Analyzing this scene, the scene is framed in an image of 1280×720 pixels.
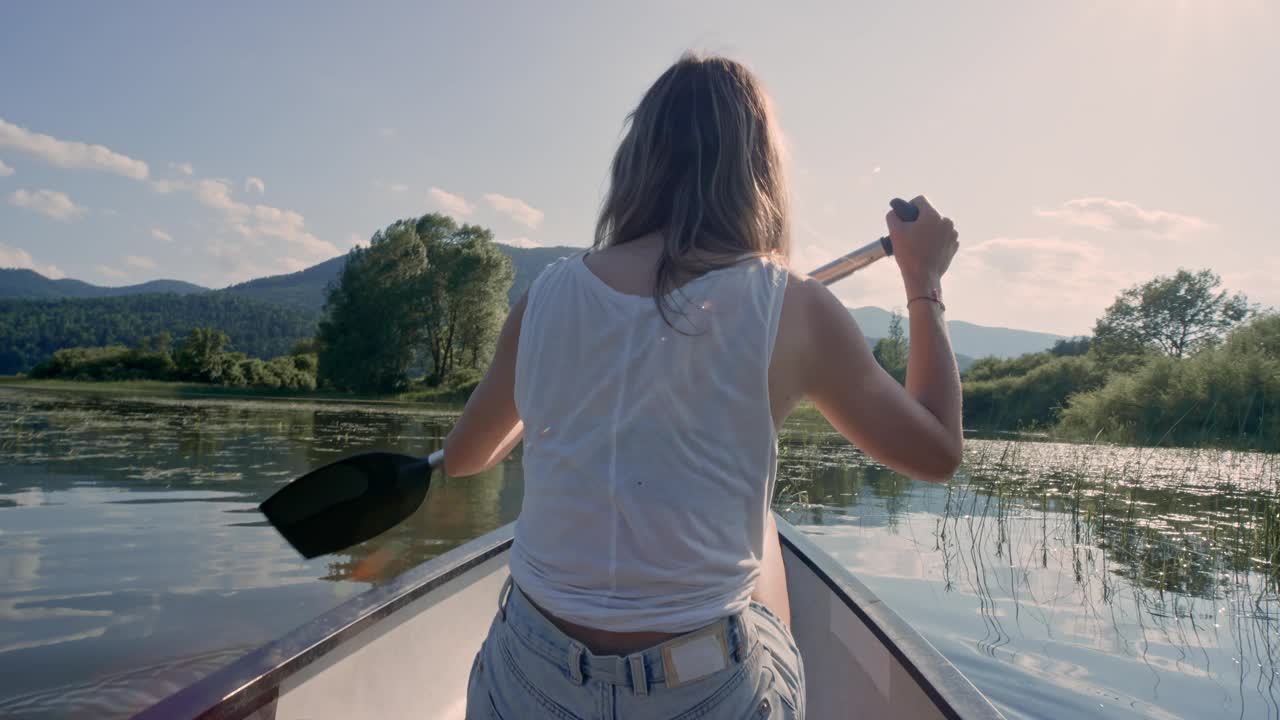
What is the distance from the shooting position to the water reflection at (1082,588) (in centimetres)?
294

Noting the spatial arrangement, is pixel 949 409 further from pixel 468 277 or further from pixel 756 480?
pixel 468 277

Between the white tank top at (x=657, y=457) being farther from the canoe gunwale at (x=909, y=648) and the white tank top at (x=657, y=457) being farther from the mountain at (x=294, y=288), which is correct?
the mountain at (x=294, y=288)

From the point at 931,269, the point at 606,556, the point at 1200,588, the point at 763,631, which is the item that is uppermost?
the point at 931,269

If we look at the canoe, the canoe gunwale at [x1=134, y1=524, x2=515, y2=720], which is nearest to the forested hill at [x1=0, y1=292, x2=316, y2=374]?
the canoe

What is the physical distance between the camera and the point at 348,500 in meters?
1.83

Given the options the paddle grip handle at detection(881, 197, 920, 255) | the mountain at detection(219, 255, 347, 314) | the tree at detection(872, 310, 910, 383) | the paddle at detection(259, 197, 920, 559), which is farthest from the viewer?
the mountain at detection(219, 255, 347, 314)

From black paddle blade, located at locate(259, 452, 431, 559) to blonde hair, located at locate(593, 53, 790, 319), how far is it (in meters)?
0.94

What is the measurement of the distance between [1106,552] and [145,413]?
13917 mm

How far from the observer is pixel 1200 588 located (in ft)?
13.8

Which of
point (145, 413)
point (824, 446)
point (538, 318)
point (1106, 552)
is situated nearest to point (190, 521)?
point (538, 318)

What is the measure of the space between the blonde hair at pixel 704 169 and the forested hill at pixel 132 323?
6521cm

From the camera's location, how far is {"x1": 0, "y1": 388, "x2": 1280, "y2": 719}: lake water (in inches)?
111

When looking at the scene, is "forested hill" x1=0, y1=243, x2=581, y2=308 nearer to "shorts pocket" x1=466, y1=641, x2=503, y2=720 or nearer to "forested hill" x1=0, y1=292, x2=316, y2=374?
"forested hill" x1=0, y1=292, x2=316, y2=374

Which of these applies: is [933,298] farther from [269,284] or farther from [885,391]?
[269,284]
